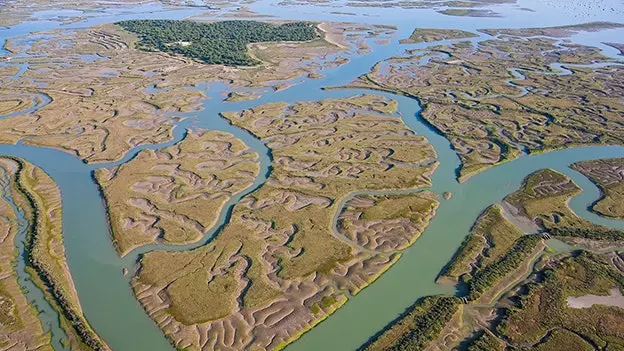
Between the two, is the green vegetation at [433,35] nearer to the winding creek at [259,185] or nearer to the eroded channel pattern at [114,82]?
the eroded channel pattern at [114,82]

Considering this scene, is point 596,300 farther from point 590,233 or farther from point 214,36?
point 214,36

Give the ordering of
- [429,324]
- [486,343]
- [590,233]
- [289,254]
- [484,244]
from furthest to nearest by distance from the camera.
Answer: [590,233] < [484,244] < [289,254] < [429,324] < [486,343]

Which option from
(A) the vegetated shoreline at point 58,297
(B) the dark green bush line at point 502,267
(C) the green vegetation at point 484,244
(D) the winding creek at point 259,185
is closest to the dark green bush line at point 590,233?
(B) the dark green bush line at point 502,267

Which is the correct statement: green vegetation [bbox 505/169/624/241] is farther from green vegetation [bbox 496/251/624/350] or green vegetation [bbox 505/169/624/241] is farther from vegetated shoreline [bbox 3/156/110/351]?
vegetated shoreline [bbox 3/156/110/351]

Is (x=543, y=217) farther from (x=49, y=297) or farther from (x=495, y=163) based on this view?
(x=49, y=297)

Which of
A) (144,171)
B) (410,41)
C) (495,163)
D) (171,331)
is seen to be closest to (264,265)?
(171,331)

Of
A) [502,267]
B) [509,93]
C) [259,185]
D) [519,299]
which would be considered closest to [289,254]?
[259,185]

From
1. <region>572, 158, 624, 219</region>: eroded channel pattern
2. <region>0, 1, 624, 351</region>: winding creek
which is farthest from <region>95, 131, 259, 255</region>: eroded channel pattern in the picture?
<region>572, 158, 624, 219</region>: eroded channel pattern
